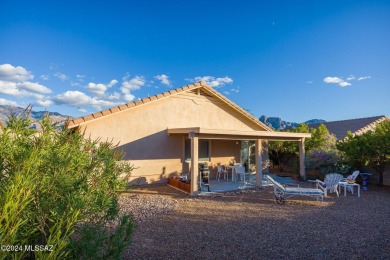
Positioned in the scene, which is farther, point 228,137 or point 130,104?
point 228,137

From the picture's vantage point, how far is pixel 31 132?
2.49 meters

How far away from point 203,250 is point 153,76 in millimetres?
22290

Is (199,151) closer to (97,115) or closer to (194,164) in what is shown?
(194,164)

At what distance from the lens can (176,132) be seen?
1330cm

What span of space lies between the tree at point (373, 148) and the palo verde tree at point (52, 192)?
15.2 meters

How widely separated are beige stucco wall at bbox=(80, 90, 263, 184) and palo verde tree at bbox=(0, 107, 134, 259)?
8.78m

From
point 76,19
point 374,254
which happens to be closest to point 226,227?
point 374,254

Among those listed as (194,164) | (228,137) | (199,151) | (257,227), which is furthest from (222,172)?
(257,227)

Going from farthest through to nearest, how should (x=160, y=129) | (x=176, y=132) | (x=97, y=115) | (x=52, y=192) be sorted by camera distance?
(x=160, y=129) → (x=176, y=132) → (x=97, y=115) → (x=52, y=192)

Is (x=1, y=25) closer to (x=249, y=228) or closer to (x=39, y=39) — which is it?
(x=39, y=39)

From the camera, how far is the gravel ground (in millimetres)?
5242

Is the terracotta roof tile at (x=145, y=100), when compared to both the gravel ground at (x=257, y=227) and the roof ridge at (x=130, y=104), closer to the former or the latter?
the roof ridge at (x=130, y=104)

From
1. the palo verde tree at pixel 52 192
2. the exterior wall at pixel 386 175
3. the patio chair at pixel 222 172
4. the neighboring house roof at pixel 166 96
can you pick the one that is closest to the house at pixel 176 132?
the neighboring house roof at pixel 166 96

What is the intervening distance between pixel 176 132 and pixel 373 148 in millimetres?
11590
